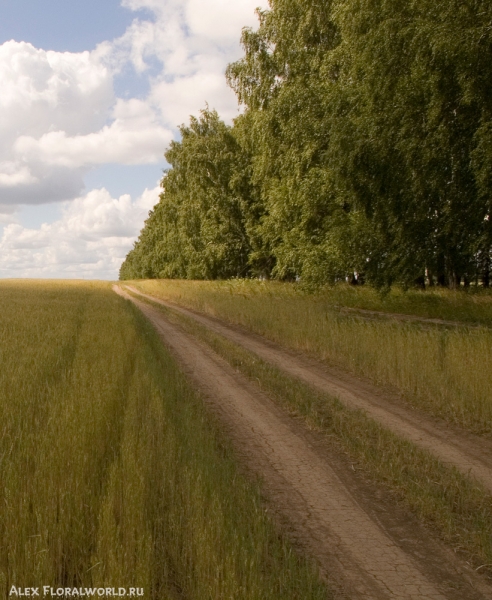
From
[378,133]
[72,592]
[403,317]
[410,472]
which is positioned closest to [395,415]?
[410,472]

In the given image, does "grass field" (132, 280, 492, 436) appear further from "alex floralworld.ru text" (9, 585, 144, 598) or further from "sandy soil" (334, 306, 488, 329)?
"alex floralworld.ru text" (9, 585, 144, 598)

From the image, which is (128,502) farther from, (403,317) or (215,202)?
(215,202)

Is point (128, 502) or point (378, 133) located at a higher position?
point (378, 133)

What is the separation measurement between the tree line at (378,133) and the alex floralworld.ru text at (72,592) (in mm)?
9862

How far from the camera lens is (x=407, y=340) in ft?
37.8

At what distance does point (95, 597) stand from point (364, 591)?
5.83 feet

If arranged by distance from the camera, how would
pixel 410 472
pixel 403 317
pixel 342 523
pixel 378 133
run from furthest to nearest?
pixel 403 317, pixel 378 133, pixel 410 472, pixel 342 523

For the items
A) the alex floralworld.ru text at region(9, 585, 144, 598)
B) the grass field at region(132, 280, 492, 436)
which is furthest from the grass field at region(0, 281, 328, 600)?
the grass field at region(132, 280, 492, 436)

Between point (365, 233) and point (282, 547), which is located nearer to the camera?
point (282, 547)

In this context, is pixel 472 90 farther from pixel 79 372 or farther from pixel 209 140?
pixel 209 140

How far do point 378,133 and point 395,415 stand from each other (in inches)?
309

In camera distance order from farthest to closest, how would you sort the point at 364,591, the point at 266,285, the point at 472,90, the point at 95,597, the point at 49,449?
the point at 266,285, the point at 472,90, the point at 49,449, the point at 364,591, the point at 95,597

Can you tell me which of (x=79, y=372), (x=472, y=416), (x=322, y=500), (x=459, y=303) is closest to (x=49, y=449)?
(x=322, y=500)

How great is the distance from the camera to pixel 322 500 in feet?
16.6
